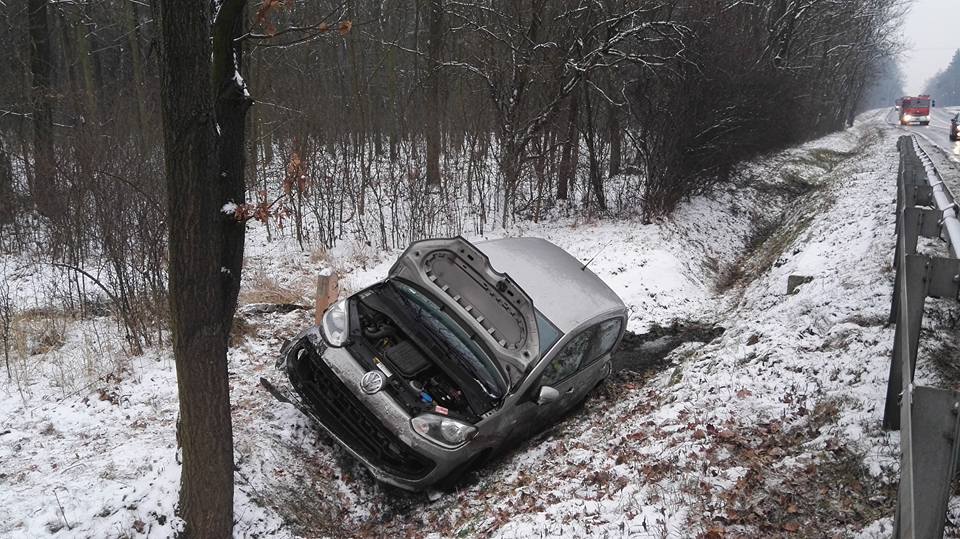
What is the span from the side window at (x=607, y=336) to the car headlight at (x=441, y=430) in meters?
2.15

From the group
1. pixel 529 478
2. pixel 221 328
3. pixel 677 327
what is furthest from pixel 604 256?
pixel 221 328

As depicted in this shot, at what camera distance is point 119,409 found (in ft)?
19.0

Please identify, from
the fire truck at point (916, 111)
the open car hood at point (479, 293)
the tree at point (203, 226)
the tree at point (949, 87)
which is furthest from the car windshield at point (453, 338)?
the tree at point (949, 87)

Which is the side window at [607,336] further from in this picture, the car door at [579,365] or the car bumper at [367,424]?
the car bumper at [367,424]

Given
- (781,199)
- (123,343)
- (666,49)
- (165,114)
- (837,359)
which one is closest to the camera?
(165,114)

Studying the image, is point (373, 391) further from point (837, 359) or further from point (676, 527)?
point (837, 359)

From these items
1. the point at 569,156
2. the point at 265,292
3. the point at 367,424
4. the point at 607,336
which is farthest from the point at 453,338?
the point at 569,156

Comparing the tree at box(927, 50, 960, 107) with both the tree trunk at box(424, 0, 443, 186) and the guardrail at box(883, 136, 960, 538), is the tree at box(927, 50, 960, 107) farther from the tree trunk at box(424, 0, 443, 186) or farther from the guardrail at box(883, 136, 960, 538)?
the guardrail at box(883, 136, 960, 538)

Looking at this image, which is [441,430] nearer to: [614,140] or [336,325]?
[336,325]

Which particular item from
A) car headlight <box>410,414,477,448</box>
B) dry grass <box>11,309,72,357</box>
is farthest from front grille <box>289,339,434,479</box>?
dry grass <box>11,309,72,357</box>

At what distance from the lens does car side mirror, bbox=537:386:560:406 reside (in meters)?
5.50

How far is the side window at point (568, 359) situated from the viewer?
5.79 m

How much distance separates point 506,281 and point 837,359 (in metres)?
3.32

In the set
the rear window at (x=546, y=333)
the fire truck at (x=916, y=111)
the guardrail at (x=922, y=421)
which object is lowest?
the rear window at (x=546, y=333)
